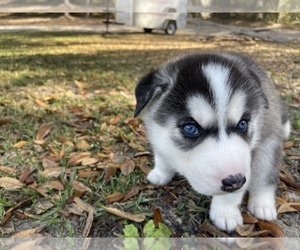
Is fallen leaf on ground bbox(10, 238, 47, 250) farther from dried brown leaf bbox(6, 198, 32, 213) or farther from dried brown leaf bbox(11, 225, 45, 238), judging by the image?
dried brown leaf bbox(6, 198, 32, 213)

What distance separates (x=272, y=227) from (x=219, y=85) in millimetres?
892

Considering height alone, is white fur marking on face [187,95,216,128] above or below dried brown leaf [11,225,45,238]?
above

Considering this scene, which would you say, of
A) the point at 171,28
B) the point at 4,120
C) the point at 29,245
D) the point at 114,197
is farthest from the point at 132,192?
the point at 171,28

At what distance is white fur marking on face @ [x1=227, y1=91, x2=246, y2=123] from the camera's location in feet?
6.58

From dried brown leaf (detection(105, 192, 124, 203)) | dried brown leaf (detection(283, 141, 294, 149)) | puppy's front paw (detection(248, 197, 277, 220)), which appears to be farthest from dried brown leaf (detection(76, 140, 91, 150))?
dried brown leaf (detection(283, 141, 294, 149))

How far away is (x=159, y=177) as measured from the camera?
Result: 2.64 metres

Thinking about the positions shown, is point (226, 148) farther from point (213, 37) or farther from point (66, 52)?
point (66, 52)

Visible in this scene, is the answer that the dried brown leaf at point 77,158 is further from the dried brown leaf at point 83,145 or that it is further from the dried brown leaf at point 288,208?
the dried brown leaf at point 288,208

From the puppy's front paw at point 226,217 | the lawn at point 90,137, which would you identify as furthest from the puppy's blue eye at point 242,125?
the lawn at point 90,137

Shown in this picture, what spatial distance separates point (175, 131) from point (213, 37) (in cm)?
193

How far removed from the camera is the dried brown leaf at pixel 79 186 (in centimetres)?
255

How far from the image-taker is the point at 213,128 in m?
1.98

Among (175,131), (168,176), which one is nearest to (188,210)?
(168,176)

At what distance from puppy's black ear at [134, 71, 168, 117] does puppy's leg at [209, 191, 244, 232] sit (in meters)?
0.68
